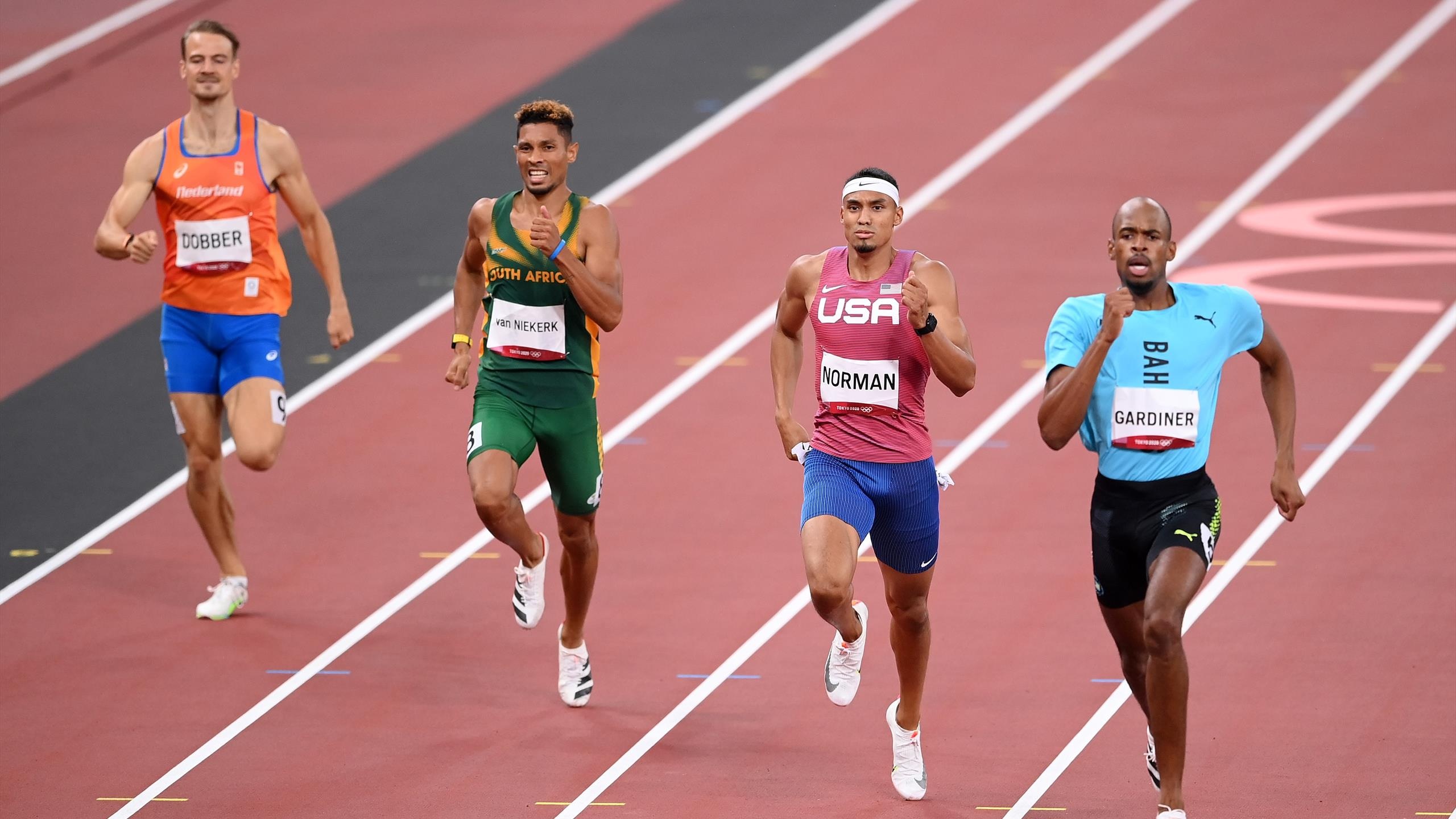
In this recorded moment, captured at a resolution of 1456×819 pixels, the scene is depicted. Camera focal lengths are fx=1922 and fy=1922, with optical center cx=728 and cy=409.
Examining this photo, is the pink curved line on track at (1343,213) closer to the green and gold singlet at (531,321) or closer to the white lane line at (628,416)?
the white lane line at (628,416)

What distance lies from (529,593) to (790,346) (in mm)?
1595

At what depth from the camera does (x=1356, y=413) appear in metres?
10.9

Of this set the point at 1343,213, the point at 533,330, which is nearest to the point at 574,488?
the point at 533,330

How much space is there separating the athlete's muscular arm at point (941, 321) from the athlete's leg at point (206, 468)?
3.66 m

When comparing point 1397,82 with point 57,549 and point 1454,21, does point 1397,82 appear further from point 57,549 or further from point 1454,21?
point 57,549

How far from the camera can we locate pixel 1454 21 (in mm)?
16438

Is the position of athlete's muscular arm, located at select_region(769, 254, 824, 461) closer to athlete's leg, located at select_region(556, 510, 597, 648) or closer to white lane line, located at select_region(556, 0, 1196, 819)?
athlete's leg, located at select_region(556, 510, 597, 648)

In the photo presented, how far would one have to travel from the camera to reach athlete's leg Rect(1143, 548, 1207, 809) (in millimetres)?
6180

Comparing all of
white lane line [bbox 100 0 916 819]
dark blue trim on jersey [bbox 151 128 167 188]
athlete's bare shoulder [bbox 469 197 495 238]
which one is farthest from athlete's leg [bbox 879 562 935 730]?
dark blue trim on jersey [bbox 151 128 167 188]

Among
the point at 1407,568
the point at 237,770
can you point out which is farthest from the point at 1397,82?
the point at 237,770

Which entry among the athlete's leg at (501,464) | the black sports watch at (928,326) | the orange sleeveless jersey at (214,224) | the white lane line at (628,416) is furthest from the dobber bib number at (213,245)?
the black sports watch at (928,326)

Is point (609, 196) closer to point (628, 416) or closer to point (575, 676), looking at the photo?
point (628, 416)

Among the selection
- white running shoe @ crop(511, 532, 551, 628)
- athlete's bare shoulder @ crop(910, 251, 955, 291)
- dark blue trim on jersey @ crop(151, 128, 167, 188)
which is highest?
dark blue trim on jersey @ crop(151, 128, 167, 188)

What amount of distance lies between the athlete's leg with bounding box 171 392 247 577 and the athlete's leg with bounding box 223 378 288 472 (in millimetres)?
134
